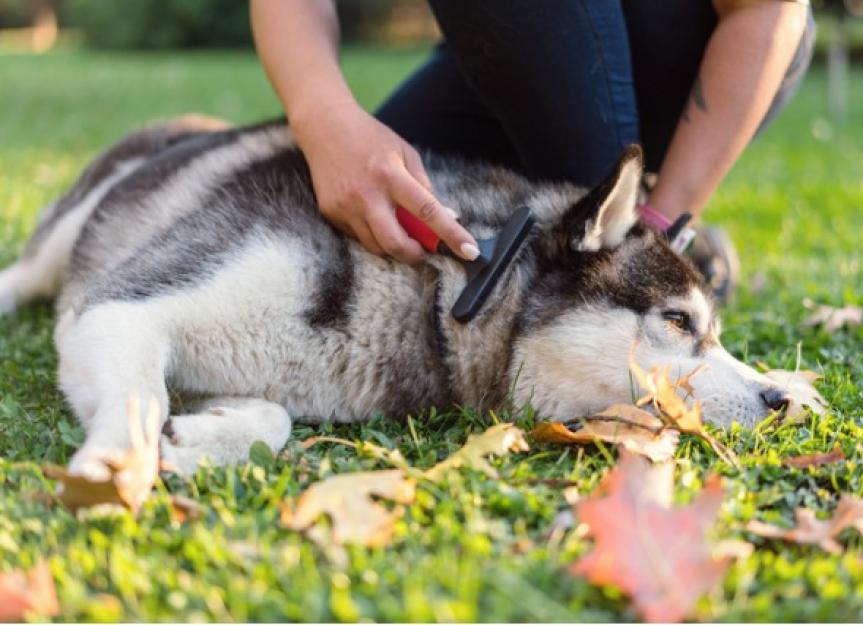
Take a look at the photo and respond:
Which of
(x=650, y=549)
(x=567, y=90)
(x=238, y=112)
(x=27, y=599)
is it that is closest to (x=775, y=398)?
(x=650, y=549)

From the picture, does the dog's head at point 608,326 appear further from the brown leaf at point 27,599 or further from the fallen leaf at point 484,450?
the brown leaf at point 27,599

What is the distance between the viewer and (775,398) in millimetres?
2162

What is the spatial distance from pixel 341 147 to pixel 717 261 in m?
1.73

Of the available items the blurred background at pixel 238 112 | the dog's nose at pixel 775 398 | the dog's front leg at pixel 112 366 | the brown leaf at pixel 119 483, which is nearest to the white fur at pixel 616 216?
the dog's nose at pixel 775 398

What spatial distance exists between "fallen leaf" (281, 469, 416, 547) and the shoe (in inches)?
82.2

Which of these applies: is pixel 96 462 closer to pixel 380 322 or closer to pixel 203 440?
pixel 203 440

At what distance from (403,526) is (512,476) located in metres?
0.33

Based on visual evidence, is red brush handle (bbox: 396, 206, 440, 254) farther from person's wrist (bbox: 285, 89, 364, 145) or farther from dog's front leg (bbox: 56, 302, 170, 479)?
dog's front leg (bbox: 56, 302, 170, 479)

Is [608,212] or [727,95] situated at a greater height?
[727,95]

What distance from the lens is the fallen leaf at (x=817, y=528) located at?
1.59 meters

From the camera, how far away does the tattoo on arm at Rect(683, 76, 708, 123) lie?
2824 millimetres

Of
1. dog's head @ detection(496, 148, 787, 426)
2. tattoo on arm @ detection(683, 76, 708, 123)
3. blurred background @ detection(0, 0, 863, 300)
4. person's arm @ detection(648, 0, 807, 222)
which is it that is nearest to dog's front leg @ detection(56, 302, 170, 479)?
dog's head @ detection(496, 148, 787, 426)

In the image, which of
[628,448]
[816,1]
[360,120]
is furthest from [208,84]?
[628,448]

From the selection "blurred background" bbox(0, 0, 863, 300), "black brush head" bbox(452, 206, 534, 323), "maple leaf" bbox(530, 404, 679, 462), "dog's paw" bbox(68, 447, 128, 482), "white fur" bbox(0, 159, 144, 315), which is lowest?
"blurred background" bbox(0, 0, 863, 300)
